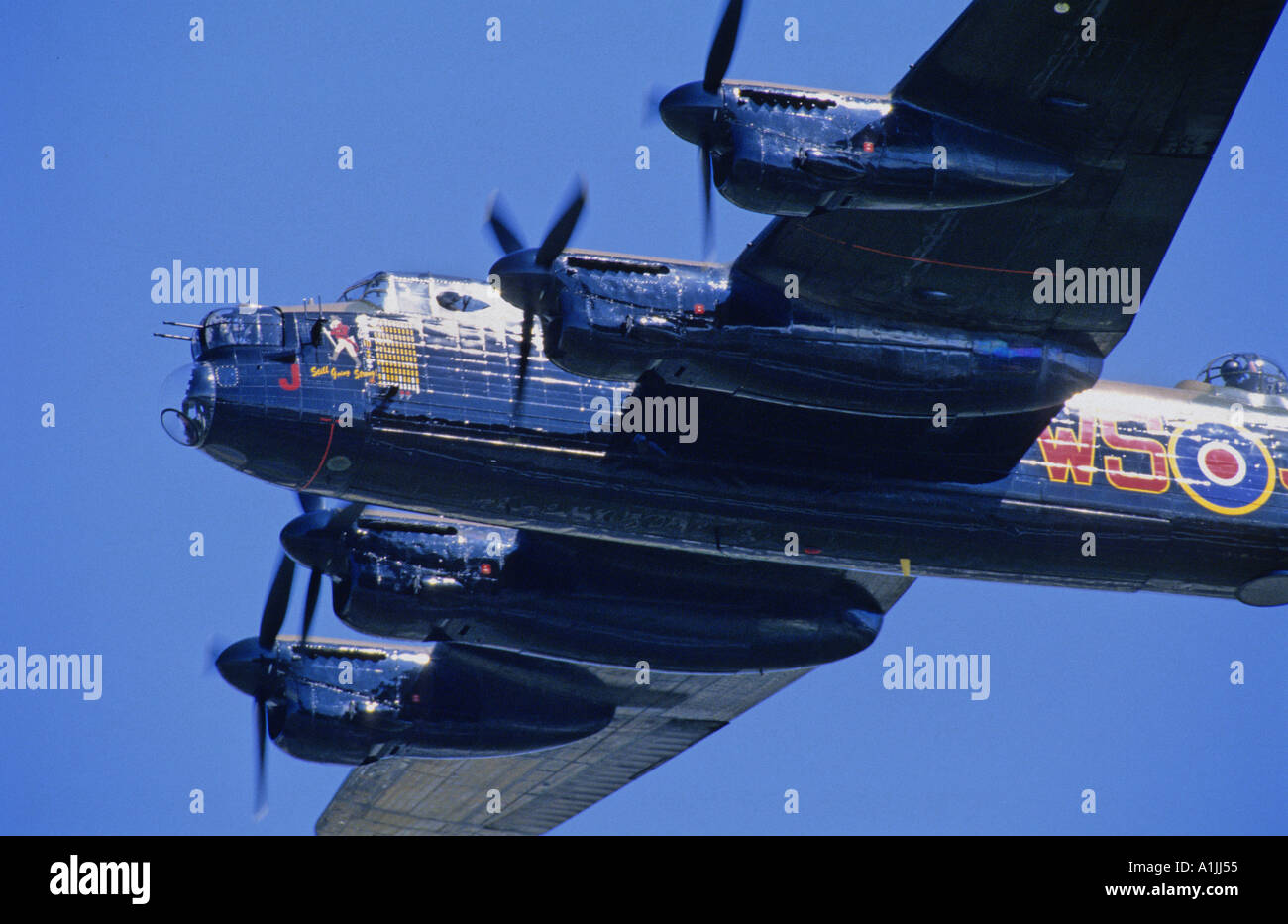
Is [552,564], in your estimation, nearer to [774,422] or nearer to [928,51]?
[774,422]

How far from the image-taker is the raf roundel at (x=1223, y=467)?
25.5 metres

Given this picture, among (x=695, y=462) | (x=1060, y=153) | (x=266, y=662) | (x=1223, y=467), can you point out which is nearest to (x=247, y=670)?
(x=266, y=662)

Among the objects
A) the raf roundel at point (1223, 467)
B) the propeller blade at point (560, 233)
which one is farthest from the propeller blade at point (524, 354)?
the raf roundel at point (1223, 467)

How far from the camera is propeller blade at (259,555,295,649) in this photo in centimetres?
2725

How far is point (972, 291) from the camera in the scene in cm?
2288

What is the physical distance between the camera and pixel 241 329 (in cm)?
2281

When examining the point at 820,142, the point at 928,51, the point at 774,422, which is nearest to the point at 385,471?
the point at 774,422

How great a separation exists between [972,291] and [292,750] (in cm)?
1284

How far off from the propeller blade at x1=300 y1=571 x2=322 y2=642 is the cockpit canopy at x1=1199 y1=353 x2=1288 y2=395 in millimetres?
14490

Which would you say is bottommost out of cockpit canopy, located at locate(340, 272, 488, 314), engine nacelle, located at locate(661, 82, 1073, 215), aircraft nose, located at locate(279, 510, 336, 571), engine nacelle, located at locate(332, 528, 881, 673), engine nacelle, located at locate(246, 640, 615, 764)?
engine nacelle, located at locate(246, 640, 615, 764)

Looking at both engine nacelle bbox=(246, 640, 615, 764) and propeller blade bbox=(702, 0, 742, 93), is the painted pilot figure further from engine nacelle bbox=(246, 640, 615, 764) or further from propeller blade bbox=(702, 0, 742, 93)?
engine nacelle bbox=(246, 640, 615, 764)

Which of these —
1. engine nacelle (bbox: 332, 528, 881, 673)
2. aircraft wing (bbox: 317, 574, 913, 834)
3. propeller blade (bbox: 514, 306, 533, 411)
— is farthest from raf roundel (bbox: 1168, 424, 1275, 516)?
propeller blade (bbox: 514, 306, 533, 411)

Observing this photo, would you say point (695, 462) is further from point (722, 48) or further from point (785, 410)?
point (722, 48)

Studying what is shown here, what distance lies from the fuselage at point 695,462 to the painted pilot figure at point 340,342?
3cm
